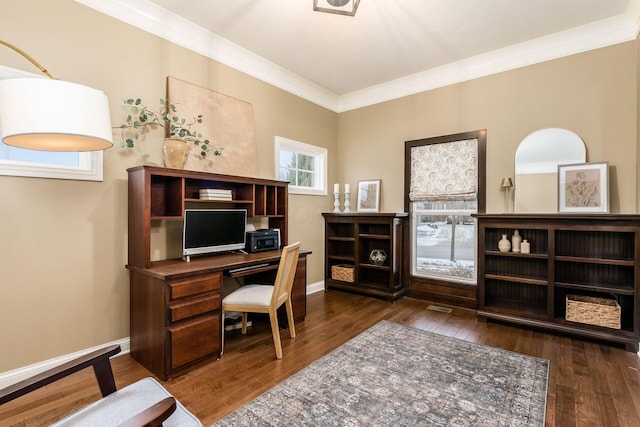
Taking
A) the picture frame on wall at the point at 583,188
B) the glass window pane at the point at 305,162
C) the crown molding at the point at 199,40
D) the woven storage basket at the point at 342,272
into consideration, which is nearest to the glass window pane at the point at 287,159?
the glass window pane at the point at 305,162

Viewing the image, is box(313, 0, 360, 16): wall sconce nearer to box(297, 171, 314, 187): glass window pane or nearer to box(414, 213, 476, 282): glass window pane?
box(297, 171, 314, 187): glass window pane

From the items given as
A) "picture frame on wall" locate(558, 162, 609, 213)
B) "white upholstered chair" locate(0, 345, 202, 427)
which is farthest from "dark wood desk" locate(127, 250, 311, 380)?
"picture frame on wall" locate(558, 162, 609, 213)

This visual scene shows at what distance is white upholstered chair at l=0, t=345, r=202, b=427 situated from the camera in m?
1.08

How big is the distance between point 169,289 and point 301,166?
2845mm

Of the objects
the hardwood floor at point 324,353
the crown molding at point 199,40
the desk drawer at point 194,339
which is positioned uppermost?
the crown molding at point 199,40

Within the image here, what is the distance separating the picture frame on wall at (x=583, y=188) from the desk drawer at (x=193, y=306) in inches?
140

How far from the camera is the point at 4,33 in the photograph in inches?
84.2

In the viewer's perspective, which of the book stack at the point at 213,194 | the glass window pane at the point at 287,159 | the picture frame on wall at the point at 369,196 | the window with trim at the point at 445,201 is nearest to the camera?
the book stack at the point at 213,194

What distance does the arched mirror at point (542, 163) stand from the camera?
3.29m

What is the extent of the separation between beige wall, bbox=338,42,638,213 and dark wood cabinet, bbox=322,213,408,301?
450 mm

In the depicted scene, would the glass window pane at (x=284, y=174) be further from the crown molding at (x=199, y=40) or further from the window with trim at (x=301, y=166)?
the crown molding at (x=199, y=40)

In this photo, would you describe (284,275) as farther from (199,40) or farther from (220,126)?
(199,40)

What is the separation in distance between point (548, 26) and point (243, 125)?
3418 millimetres

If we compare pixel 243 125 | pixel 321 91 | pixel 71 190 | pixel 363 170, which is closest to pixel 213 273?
pixel 71 190
